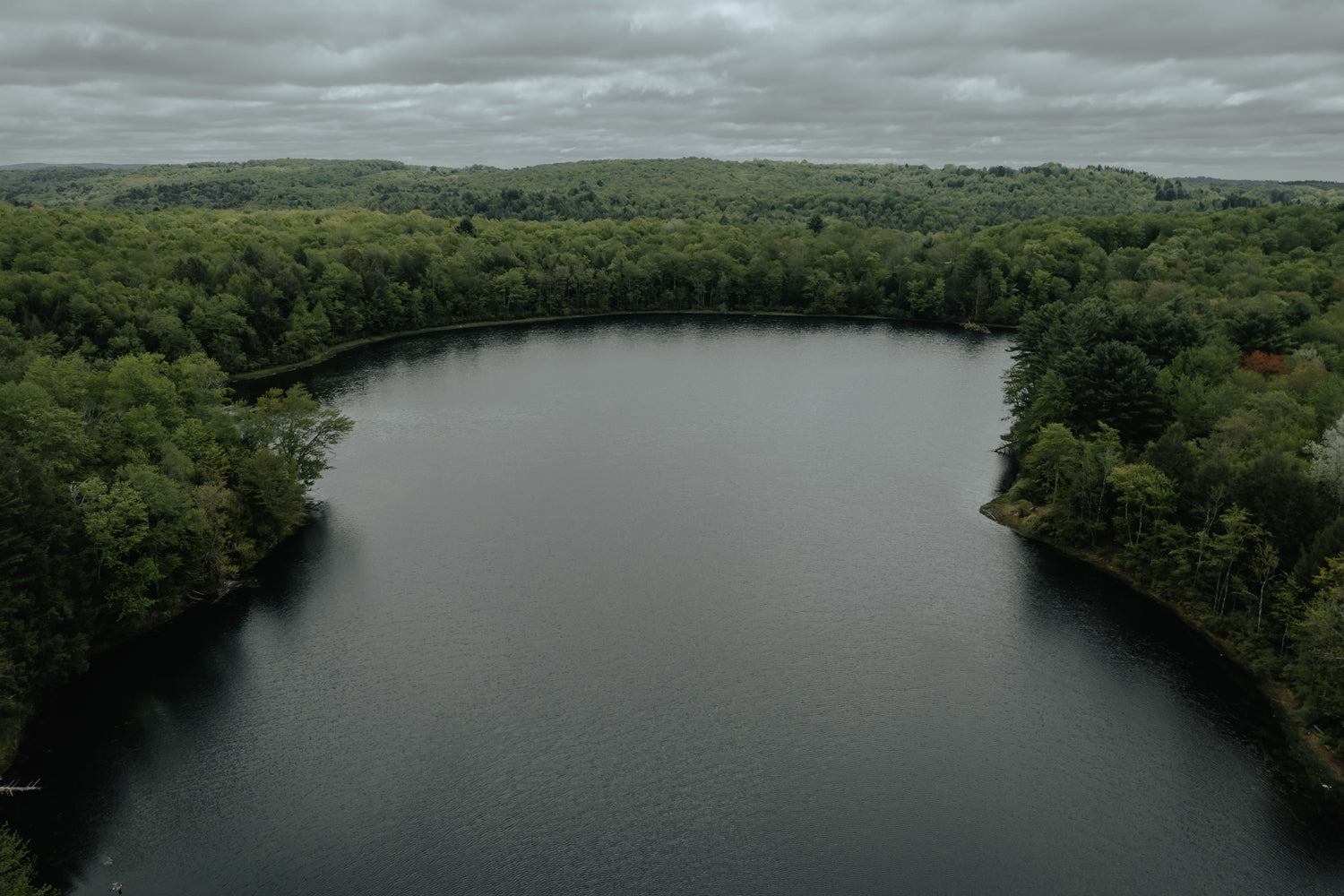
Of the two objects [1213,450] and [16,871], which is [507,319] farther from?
[16,871]

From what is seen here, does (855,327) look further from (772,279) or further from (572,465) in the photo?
(572,465)

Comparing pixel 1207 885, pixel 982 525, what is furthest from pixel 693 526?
pixel 1207 885

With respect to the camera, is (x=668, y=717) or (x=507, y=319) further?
(x=507, y=319)

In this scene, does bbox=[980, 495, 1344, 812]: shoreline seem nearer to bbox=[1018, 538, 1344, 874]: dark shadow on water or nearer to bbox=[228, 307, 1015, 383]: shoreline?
bbox=[1018, 538, 1344, 874]: dark shadow on water

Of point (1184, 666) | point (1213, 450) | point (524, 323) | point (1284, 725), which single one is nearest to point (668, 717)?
point (1184, 666)

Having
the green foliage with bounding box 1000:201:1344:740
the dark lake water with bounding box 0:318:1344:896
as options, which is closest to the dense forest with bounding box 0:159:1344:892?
the green foliage with bounding box 1000:201:1344:740
